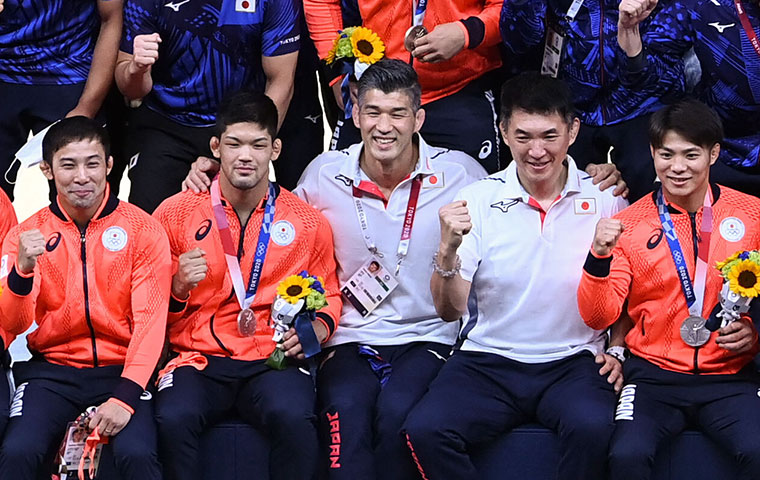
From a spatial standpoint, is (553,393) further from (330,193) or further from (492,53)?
(492,53)

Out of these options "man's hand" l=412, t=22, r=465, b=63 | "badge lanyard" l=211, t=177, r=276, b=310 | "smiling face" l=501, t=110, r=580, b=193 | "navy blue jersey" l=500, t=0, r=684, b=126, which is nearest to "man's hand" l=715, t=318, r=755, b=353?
"smiling face" l=501, t=110, r=580, b=193

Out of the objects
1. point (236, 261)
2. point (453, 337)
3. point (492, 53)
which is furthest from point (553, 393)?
point (492, 53)

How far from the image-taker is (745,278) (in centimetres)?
509

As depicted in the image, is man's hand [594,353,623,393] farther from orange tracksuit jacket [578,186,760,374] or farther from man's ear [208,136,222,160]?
man's ear [208,136,222,160]

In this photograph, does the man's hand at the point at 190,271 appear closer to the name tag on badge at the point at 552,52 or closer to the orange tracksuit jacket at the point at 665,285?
the orange tracksuit jacket at the point at 665,285

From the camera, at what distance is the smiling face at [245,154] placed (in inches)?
217

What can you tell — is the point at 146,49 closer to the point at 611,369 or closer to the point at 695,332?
the point at 611,369

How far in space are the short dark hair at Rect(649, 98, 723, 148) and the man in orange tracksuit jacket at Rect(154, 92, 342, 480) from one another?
54.8 inches

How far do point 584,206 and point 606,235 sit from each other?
51 centimetres

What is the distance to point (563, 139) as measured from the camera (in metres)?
5.50

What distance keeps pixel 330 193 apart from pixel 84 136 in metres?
1.05

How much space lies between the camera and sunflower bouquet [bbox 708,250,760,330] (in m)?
5.07

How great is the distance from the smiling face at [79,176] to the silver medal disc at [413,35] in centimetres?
143

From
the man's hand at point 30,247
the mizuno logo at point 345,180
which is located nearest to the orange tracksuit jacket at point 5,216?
the man's hand at point 30,247
